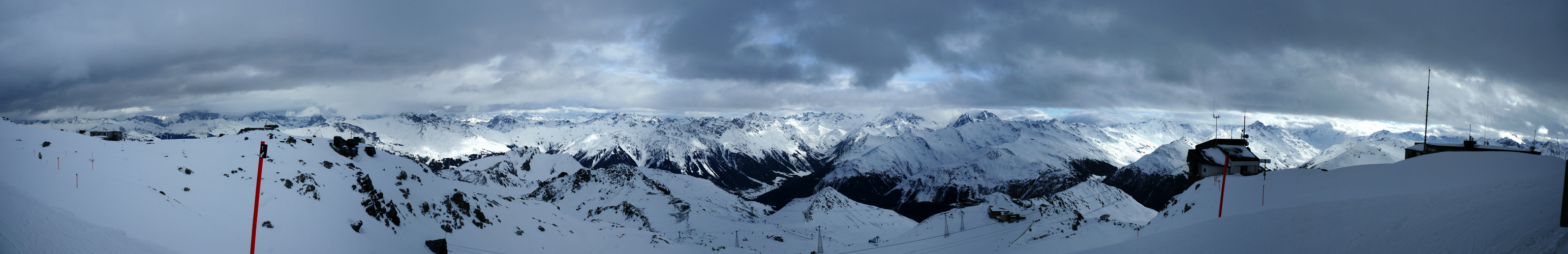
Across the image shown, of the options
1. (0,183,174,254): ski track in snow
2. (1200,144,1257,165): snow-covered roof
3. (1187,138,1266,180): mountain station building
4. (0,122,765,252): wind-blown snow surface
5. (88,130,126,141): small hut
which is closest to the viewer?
(0,183,174,254): ski track in snow

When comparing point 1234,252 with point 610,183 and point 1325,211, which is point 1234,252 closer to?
point 1325,211

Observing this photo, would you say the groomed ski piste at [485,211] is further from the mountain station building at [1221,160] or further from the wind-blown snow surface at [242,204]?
the mountain station building at [1221,160]

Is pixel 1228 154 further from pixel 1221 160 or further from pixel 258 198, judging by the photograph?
pixel 258 198

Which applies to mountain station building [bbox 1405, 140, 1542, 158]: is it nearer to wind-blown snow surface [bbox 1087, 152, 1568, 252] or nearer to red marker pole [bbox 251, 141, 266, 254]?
wind-blown snow surface [bbox 1087, 152, 1568, 252]

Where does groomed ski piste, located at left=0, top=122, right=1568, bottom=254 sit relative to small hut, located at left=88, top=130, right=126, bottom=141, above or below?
below

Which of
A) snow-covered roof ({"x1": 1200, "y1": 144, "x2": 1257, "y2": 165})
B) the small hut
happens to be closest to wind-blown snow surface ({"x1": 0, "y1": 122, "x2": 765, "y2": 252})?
the small hut

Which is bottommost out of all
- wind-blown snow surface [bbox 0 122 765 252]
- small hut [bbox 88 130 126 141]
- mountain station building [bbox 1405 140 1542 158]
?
wind-blown snow surface [bbox 0 122 765 252]

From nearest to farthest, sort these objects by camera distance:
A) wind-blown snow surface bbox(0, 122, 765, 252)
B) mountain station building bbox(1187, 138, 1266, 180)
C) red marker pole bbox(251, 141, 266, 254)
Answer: red marker pole bbox(251, 141, 266, 254), wind-blown snow surface bbox(0, 122, 765, 252), mountain station building bbox(1187, 138, 1266, 180)
